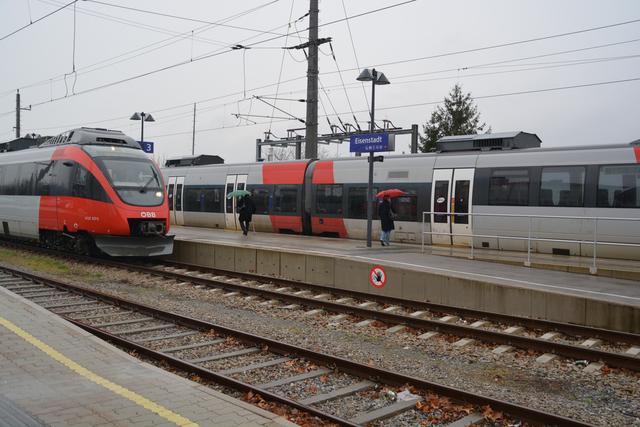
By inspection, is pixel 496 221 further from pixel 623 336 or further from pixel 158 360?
pixel 158 360

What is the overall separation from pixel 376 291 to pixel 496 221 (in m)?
4.98

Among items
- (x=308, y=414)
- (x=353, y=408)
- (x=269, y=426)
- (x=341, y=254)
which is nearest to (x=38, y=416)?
(x=269, y=426)

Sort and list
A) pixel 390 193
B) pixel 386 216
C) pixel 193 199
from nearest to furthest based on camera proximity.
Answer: pixel 390 193 → pixel 386 216 → pixel 193 199

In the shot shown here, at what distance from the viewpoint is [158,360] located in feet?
24.4

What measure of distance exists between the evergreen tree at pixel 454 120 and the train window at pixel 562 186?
30.6 meters

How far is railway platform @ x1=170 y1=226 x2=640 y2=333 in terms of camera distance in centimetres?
991

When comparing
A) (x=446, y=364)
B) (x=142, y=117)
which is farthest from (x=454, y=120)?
(x=446, y=364)

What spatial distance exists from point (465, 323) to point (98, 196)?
10.9m

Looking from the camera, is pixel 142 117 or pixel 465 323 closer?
pixel 465 323

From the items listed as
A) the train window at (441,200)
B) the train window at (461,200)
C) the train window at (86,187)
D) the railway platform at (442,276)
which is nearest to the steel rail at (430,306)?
the railway platform at (442,276)

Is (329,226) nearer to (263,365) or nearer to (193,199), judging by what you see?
(193,199)

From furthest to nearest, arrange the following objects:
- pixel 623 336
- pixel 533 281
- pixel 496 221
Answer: pixel 496 221 < pixel 533 281 < pixel 623 336

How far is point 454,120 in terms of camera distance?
4675 cm

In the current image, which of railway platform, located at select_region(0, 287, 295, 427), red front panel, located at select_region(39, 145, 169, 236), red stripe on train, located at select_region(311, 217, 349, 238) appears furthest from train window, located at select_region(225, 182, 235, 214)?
railway platform, located at select_region(0, 287, 295, 427)
